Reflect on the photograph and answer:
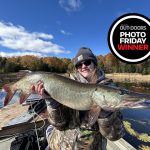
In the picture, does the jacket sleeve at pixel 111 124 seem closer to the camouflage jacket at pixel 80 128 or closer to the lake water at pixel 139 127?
the camouflage jacket at pixel 80 128

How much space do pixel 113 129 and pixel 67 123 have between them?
19.2 inches

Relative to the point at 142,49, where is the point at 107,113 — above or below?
below

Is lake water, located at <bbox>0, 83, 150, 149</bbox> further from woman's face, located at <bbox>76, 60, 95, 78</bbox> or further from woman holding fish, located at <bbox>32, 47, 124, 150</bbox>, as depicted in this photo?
woman's face, located at <bbox>76, 60, 95, 78</bbox>

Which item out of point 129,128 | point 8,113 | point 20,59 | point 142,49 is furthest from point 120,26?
point 20,59

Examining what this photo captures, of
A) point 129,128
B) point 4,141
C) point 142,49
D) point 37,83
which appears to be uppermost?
point 142,49

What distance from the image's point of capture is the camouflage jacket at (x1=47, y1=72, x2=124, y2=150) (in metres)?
2.38

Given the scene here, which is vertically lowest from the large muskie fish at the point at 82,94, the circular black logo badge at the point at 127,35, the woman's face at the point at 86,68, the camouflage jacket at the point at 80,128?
→ the camouflage jacket at the point at 80,128

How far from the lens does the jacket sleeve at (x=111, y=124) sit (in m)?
2.30

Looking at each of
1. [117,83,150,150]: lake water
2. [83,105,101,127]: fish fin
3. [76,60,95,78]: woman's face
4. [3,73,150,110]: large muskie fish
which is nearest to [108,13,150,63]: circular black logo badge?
[117,83,150,150]: lake water

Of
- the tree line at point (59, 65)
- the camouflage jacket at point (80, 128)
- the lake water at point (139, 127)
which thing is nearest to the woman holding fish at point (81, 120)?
the camouflage jacket at point (80, 128)

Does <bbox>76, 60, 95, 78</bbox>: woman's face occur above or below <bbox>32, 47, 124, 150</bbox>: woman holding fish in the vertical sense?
above

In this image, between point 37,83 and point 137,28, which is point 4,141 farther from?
point 137,28

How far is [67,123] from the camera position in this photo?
2523mm

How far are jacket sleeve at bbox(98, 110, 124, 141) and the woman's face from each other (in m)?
0.44
